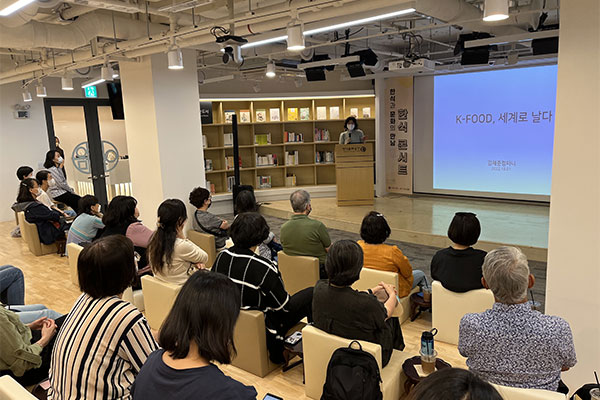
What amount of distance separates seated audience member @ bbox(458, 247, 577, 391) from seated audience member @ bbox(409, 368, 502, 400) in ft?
3.95

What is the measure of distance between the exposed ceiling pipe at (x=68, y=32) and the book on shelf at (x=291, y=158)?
5.45m

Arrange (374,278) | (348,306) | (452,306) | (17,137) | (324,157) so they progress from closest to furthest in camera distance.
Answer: (348,306) → (452,306) → (374,278) → (17,137) → (324,157)

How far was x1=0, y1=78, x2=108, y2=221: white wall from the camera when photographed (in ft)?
33.2

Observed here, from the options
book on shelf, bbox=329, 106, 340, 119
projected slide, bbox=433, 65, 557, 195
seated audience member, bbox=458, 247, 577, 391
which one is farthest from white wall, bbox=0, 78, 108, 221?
seated audience member, bbox=458, 247, 577, 391

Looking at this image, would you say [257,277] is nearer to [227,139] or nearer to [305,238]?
[305,238]

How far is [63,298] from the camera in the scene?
520cm

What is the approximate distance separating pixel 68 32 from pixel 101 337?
5328mm

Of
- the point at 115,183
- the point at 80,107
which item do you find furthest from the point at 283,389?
the point at 80,107

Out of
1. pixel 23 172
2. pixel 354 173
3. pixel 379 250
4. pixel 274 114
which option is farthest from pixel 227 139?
pixel 379 250

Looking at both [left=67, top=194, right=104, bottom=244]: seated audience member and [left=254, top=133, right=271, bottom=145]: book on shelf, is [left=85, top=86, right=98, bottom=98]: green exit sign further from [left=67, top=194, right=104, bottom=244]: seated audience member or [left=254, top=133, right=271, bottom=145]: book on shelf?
[left=67, top=194, right=104, bottom=244]: seated audience member

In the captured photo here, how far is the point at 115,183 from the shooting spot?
10750 millimetres

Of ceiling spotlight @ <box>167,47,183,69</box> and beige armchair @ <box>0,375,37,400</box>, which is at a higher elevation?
ceiling spotlight @ <box>167,47,183,69</box>

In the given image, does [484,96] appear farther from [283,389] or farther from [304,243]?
[283,389]

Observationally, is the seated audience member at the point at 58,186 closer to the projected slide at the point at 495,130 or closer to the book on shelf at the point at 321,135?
the book on shelf at the point at 321,135
